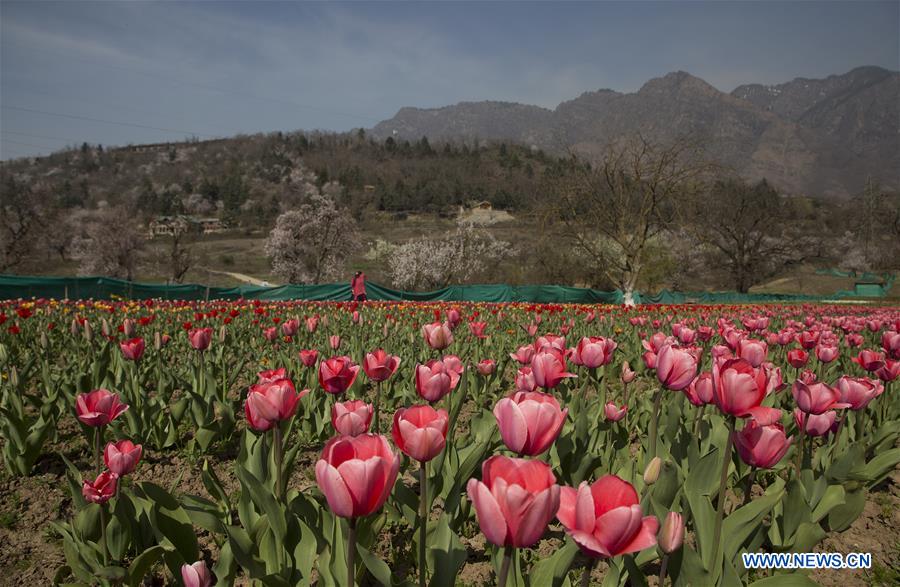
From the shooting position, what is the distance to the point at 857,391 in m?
2.89

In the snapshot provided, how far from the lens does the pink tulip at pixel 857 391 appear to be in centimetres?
285

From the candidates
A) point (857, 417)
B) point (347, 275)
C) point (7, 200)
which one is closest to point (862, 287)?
point (347, 275)

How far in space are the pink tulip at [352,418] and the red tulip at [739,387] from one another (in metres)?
1.36

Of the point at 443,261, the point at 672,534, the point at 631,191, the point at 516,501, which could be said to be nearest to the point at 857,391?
the point at 672,534

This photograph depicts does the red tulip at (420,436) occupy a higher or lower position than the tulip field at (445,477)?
higher

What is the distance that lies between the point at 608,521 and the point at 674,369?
Answer: 5.18 ft

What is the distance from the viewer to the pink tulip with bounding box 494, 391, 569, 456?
163cm

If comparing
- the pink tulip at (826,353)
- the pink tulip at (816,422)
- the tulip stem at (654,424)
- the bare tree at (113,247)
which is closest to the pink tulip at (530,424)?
the tulip stem at (654,424)

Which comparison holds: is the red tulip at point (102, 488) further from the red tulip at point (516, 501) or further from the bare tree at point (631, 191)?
the bare tree at point (631, 191)

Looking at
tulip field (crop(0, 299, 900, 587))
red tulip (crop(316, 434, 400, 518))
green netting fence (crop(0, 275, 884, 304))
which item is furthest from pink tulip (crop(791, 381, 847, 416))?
green netting fence (crop(0, 275, 884, 304))

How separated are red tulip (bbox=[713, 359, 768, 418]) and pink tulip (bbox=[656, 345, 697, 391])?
0.51m

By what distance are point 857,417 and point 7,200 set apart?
6180 centimetres

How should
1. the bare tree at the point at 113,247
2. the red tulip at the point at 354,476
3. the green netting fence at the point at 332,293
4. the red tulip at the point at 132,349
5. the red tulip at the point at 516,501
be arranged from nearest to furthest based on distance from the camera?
the red tulip at the point at 516,501 → the red tulip at the point at 354,476 → the red tulip at the point at 132,349 → the green netting fence at the point at 332,293 → the bare tree at the point at 113,247

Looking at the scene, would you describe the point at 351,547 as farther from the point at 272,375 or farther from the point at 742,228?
the point at 742,228
